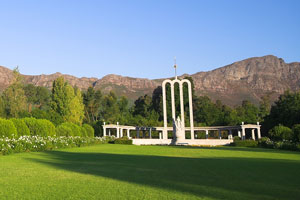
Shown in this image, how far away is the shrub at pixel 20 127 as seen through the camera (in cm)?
1949

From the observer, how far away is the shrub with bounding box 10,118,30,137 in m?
19.5

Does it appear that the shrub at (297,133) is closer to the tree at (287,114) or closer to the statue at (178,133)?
the tree at (287,114)

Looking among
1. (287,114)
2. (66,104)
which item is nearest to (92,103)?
(66,104)

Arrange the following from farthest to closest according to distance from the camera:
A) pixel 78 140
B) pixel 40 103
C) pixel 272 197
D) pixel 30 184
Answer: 1. pixel 40 103
2. pixel 78 140
3. pixel 30 184
4. pixel 272 197

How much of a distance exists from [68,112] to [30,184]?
32.4m

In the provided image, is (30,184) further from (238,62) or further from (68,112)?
(238,62)

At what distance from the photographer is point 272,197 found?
406 centimetres

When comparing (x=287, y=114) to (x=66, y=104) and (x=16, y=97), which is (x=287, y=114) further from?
(x=16, y=97)

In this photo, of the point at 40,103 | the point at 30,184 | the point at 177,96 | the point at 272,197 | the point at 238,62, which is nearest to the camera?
the point at 272,197

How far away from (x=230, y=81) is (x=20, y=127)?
475 ft

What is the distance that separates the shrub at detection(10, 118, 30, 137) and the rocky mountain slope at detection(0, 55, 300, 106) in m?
104

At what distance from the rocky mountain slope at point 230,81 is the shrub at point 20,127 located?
340ft

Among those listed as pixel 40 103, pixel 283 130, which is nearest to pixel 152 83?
pixel 40 103

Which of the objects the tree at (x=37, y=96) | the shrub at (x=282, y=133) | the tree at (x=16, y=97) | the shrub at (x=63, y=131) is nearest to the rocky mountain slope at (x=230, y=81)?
the tree at (x=37, y=96)
